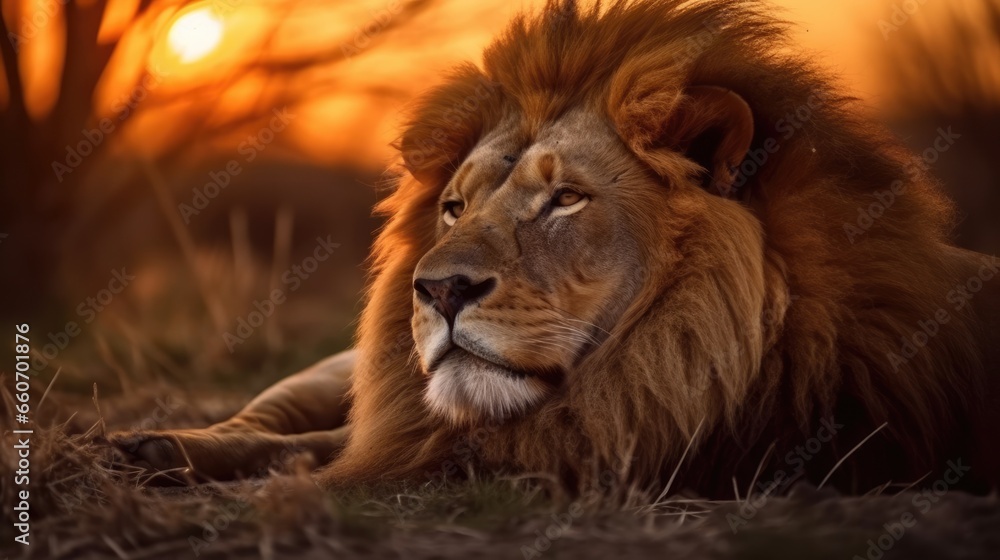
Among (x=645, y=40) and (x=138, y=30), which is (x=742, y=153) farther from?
(x=138, y=30)

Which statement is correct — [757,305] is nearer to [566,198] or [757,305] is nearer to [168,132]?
[566,198]

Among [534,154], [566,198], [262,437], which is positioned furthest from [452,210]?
[262,437]

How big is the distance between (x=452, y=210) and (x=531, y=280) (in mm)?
690

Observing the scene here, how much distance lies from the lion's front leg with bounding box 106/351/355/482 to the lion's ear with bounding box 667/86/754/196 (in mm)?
1984

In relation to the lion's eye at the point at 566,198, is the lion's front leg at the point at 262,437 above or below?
below

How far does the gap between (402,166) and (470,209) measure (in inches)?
34.3

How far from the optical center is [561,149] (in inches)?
134

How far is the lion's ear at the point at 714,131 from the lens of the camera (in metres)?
3.20

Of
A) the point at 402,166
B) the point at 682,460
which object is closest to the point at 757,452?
the point at 682,460

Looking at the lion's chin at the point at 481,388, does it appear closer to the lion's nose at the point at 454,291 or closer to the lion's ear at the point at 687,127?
the lion's nose at the point at 454,291

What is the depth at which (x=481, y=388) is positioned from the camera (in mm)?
3115

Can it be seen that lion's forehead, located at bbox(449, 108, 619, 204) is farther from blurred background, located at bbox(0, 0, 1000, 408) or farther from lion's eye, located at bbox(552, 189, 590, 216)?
blurred background, located at bbox(0, 0, 1000, 408)

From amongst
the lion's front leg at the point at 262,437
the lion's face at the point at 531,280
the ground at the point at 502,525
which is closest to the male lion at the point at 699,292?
the lion's face at the point at 531,280

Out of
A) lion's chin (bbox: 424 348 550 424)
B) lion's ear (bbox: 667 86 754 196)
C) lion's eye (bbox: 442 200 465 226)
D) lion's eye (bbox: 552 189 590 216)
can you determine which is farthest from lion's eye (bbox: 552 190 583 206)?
lion's chin (bbox: 424 348 550 424)
